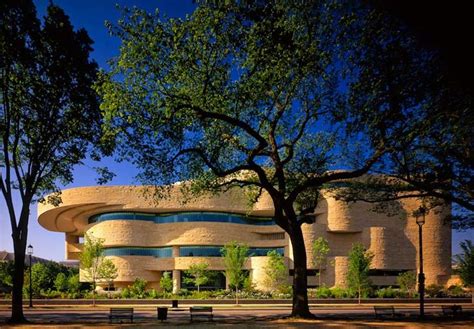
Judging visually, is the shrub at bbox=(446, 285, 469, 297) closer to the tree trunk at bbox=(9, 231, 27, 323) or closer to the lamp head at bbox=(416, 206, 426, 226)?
the lamp head at bbox=(416, 206, 426, 226)

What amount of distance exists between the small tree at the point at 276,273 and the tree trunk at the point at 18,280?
33661 mm

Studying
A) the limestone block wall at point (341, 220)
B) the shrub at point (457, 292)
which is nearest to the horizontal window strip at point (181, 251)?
the limestone block wall at point (341, 220)

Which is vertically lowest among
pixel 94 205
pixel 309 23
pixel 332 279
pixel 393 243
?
pixel 332 279

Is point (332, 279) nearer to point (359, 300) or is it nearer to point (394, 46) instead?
point (359, 300)

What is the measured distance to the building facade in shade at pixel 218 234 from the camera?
59.5 meters

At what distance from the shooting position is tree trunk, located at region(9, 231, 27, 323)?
1997 centimetres

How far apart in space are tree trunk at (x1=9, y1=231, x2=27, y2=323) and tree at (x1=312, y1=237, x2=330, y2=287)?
1480 inches

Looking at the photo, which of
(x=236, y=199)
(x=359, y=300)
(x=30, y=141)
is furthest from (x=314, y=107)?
(x=236, y=199)

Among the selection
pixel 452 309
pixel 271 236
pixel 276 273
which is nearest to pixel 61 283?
pixel 276 273

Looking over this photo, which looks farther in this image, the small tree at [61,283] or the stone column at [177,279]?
the stone column at [177,279]

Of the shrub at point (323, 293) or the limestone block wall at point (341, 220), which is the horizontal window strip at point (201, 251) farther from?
the shrub at point (323, 293)

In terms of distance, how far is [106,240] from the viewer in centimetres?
5984

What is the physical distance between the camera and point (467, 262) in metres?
42.1

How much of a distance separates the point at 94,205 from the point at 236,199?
19.5m
